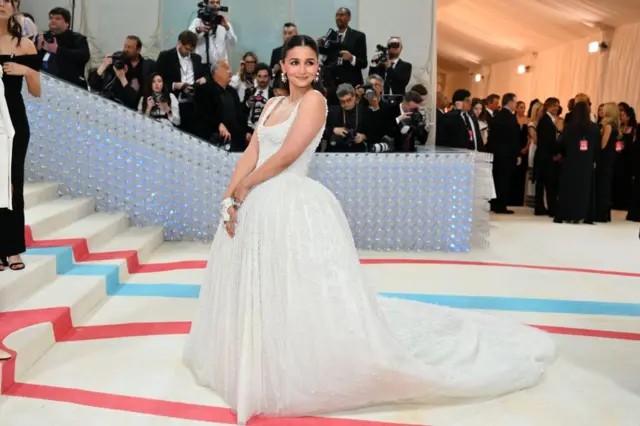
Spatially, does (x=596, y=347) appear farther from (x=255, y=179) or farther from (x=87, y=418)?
(x=87, y=418)

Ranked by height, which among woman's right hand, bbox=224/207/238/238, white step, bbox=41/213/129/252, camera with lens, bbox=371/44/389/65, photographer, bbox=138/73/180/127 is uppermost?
camera with lens, bbox=371/44/389/65

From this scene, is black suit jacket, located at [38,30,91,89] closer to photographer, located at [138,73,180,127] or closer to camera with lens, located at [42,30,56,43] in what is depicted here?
camera with lens, located at [42,30,56,43]

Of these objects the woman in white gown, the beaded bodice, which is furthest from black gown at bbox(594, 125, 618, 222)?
the beaded bodice

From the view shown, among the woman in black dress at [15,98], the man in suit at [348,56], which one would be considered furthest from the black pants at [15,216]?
the man in suit at [348,56]

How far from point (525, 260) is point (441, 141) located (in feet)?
8.29

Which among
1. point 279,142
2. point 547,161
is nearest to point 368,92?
point 547,161

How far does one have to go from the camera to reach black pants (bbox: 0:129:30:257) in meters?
3.77

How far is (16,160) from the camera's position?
12.7 ft

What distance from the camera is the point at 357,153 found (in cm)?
618

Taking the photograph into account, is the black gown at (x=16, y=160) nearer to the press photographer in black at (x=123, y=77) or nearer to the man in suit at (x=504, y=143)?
the press photographer in black at (x=123, y=77)

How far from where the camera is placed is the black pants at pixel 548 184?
906cm

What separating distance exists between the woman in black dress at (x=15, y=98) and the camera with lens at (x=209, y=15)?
3446 millimetres

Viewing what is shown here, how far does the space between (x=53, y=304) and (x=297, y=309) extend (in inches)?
65.9

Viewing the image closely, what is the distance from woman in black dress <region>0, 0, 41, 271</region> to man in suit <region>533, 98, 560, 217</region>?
6495mm
